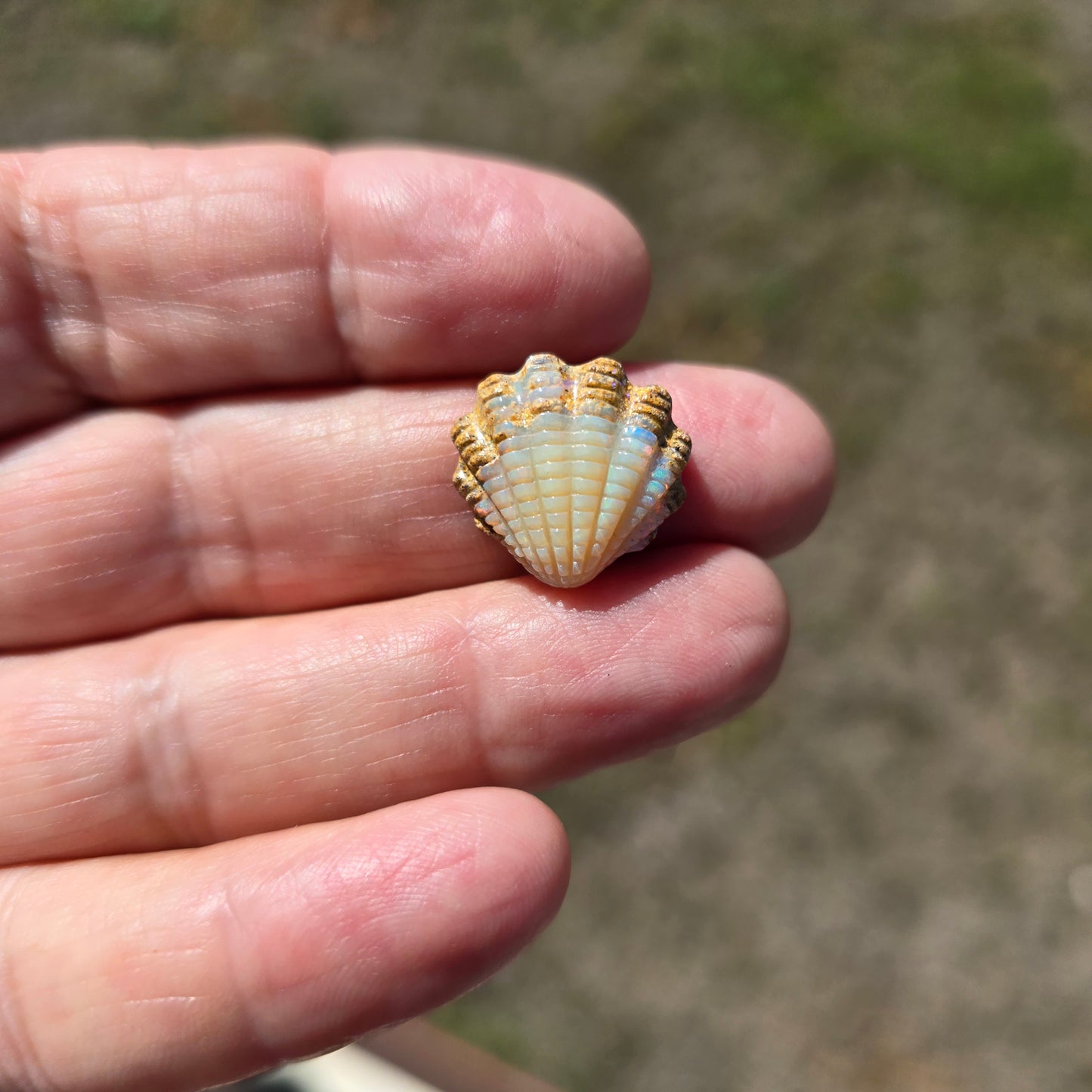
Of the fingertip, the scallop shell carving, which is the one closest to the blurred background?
the fingertip

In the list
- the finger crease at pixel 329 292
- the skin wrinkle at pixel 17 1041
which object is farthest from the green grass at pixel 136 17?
the skin wrinkle at pixel 17 1041

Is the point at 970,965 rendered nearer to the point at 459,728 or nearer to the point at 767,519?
the point at 767,519

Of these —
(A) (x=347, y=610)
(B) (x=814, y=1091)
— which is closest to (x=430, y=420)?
(A) (x=347, y=610)

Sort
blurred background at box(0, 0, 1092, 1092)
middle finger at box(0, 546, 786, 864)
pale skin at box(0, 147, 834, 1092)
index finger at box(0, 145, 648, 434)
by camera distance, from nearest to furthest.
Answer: pale skin at box(0, 147, 834, 1092)
middle finger at box(0, 546, 786, 864)
index finger at box(0, 145, 648, 434)
blurred background at box(0, 0, 1092, 1092)

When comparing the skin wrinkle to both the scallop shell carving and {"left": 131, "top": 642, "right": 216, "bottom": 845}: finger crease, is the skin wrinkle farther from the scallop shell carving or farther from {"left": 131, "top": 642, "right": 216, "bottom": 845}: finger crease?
the scallop shell carving

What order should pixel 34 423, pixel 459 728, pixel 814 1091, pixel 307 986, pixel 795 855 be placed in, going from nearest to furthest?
pixel 307 986 < pixel 459 728 < pixel 34 423 < pixel 814 1091 < pixel 795 855

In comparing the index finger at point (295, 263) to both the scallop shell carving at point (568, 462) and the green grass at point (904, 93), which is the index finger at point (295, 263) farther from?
the green grass at point (904, 93)

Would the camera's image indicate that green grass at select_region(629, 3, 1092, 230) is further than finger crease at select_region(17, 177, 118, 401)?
Yes

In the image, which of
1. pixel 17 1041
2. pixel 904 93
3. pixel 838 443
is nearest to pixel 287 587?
pixel 17 1041
